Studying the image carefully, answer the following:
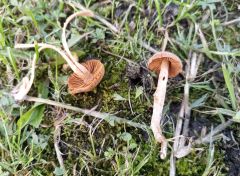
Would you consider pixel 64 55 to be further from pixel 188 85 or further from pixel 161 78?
pixel 188 85

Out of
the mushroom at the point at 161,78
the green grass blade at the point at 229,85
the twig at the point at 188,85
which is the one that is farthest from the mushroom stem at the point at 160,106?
the green grass blade at the point at 229,85

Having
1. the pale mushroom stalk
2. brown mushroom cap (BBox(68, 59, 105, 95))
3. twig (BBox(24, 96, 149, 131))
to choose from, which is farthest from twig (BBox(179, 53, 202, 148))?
the pale mushroom stalk

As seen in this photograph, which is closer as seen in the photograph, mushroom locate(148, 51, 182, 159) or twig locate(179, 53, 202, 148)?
mushroom locate(148, 51, 182, 159)

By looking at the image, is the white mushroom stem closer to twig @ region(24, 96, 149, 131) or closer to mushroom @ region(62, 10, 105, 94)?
mushroom @ region(62, 10, 105, 94)

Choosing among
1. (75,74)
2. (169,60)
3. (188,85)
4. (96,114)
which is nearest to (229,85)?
(188,85)

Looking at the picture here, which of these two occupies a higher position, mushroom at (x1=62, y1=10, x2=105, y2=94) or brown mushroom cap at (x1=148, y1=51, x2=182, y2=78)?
brown mushroom cap at (x1=148, y1=51, x2=182, y2=78)

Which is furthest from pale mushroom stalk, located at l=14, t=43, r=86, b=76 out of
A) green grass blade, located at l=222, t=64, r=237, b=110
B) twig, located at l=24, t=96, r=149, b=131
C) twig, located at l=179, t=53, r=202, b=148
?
green grass blade, located at l=222, t=64, r=237, b=110

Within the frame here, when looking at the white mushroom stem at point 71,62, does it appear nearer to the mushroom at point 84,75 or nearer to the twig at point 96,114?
the mushroom at point 84,75

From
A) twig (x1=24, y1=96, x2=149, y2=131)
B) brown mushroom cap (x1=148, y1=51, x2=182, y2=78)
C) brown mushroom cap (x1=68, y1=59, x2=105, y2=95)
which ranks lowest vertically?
twig (x1=24, y1=96, x2=149, y2=131)
